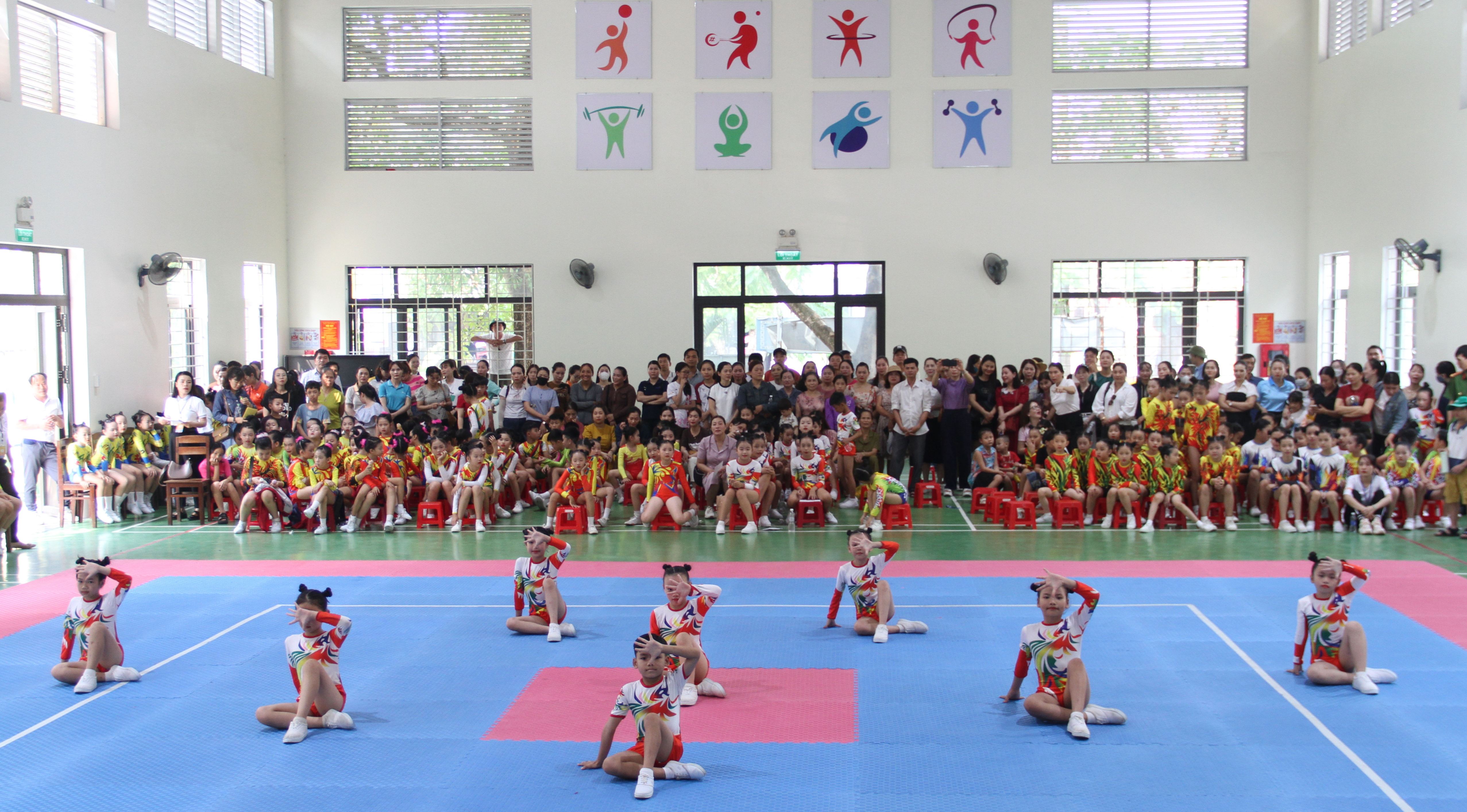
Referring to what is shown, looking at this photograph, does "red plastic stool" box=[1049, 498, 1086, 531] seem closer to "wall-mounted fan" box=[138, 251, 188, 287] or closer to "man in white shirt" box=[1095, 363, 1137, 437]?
"man in white shirt" box=[1095, 363, 1137, 437]

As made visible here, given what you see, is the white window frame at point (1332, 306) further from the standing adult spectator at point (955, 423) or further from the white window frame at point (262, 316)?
the white window frame at point (262, 316)

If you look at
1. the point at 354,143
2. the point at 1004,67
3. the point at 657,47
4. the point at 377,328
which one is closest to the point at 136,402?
the point at 377,328

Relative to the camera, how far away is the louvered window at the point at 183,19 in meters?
15.0

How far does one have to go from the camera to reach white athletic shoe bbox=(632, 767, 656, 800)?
5.66m

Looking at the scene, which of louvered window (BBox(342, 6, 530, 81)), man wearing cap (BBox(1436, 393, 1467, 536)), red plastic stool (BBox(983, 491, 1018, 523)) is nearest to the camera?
man wearing cap (BBox(1436, 393, 1467, 536))

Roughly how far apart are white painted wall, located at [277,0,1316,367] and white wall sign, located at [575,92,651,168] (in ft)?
0.47

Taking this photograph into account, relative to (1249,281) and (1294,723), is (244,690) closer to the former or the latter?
(1294,723)

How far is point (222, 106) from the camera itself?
16453 millimetres

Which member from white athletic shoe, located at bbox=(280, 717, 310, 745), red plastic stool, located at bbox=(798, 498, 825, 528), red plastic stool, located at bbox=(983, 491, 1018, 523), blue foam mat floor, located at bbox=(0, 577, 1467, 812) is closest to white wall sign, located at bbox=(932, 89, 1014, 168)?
red plastic stool, located at bbox=(983, 491, 1018, 523)

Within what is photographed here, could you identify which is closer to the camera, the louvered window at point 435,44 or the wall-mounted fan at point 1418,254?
the wall-mounted fan at point 1418,254

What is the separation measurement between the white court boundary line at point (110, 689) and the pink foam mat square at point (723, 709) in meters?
2.82

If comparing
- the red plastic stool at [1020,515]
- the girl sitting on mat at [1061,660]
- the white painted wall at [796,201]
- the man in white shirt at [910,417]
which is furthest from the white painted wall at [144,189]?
the girl sitting on mat at [1061,660]

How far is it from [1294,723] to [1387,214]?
36.7 ft

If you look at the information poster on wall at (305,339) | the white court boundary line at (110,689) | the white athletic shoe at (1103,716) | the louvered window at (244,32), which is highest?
the louvered window at (244,32)
